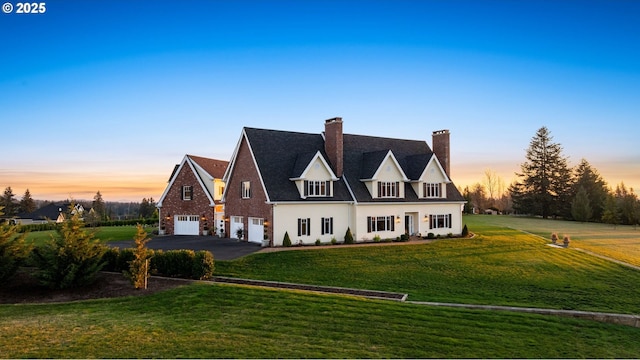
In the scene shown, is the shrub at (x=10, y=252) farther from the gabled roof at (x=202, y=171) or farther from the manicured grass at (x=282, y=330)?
the gabled roof at (x=202, y=171)

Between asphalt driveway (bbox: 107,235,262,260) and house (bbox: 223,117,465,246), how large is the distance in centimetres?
143

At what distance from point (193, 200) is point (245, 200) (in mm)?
7360

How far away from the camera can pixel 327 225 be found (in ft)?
93.7

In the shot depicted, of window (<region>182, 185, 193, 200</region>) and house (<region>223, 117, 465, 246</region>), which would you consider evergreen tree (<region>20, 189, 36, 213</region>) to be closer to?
window (<region>182, 185, 193, 200</region>)

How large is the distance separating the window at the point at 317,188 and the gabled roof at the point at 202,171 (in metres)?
9.62

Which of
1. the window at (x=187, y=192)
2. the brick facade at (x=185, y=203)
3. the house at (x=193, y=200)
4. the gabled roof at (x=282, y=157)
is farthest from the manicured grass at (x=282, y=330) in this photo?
the window at (x=187, y=192)

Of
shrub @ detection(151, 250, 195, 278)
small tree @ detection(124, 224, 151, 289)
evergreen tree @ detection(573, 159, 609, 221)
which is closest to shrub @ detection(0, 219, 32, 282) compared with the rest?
small tree @ detection(124, 224, 151, 289)

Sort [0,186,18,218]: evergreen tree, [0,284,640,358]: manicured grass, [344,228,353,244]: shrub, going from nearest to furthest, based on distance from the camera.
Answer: [0,284,640,358]: manicured grass < [344,228,353,244]: shrub < [0,186,18,218]: evergreen tree

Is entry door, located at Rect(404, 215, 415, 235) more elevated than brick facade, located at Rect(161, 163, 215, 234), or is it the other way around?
brick facade, located at Rect(161, 163, 215, 234)

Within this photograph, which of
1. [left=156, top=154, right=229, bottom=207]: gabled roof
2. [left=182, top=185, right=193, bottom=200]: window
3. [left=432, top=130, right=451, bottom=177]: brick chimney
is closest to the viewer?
[left=156, top=154, right=229, bottom=207]: gabled roof

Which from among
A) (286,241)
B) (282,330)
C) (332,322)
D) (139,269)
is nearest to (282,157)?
(286,241)

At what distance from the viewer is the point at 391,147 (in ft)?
118

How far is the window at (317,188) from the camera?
92.4 feet

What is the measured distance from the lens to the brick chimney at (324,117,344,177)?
30.5 metres
